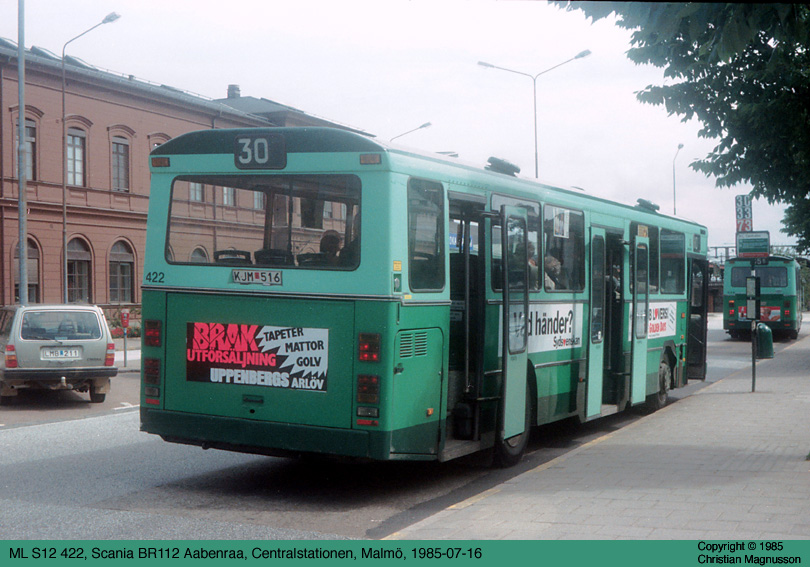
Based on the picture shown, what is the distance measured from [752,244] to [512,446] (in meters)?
9.66

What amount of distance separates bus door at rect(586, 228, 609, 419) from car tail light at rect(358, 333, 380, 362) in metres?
4.45

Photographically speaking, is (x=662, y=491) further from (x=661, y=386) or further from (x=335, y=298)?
(x=661, y=386)

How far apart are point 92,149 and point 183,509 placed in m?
33.0

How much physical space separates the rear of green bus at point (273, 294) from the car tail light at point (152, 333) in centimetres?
2

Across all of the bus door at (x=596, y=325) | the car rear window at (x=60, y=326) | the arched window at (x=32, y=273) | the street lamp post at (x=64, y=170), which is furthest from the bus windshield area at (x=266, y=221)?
the arched window at (x=32, y=273)

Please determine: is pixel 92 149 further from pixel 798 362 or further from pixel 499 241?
pixel 499 241

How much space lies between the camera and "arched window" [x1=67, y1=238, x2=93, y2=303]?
Answer: 36.4 meters

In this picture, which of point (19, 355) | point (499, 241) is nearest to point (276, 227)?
point (499, 241)

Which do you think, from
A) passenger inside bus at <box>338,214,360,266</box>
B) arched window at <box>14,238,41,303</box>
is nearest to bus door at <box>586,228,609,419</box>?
passenger inside bus at <box>338,214,360,266</box>

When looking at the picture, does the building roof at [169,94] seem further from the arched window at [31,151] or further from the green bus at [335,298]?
the green bus at [335,298]

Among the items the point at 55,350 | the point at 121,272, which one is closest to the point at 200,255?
the point at 55,350

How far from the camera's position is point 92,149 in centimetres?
3769

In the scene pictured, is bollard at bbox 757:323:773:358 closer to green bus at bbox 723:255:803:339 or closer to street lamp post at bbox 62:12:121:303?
green bus at bbox 723:255:803:339

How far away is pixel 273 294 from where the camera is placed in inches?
304
